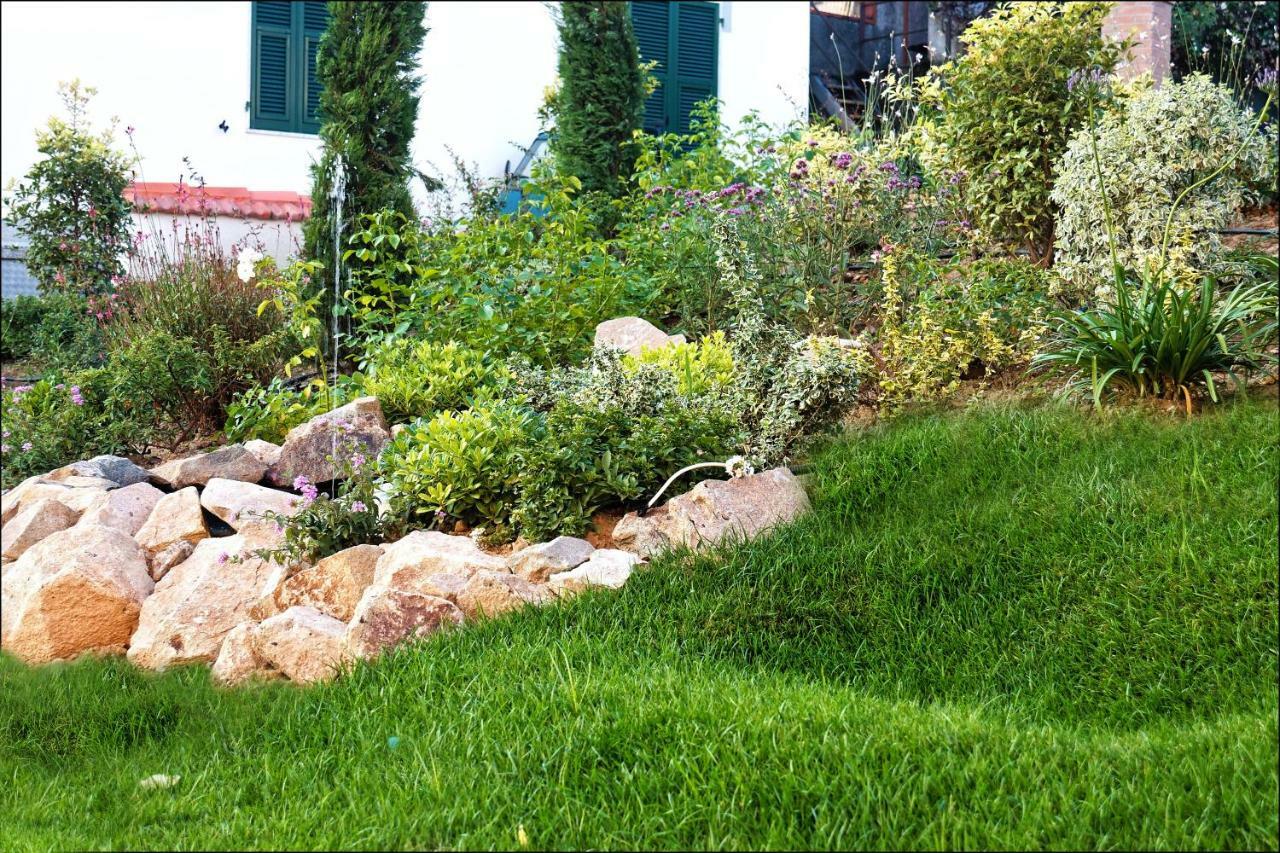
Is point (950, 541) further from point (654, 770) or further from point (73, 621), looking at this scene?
point (73, 621)

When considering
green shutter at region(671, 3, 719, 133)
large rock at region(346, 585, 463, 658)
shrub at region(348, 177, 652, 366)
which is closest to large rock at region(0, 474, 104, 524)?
shrub at region(348, 177, 652, 366)

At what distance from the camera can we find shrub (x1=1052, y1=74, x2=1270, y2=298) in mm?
5676

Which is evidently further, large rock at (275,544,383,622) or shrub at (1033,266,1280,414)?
large rock at (275,544,383,622)

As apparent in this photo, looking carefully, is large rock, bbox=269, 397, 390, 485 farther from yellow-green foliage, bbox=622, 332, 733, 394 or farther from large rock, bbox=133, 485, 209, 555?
yellow-green foliage, bbox=622, 332, 733, 394

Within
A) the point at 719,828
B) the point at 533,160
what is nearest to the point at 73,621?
the point at 719,828

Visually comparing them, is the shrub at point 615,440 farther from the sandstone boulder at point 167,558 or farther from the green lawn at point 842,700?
the sandstone boulder at point 167,558

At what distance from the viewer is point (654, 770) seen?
279 centimetres

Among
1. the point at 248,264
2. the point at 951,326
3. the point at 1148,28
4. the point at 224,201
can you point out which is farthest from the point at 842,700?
the point at 1148,28

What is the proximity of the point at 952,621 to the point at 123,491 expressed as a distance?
400cm

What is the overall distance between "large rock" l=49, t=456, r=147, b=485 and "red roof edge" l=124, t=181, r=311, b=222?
304cm

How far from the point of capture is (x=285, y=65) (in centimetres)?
1014

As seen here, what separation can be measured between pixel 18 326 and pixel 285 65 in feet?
10.7

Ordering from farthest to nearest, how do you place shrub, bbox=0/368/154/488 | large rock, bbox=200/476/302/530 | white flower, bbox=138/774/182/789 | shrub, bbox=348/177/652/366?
shrub, bbox=348/177/652/366, shrub, bbox=0/368/154/488, large rock, bbox=200/476/302/530, white flower, bbox=138/774/182/789

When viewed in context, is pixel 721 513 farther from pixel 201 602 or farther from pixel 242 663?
pixel 201 602
